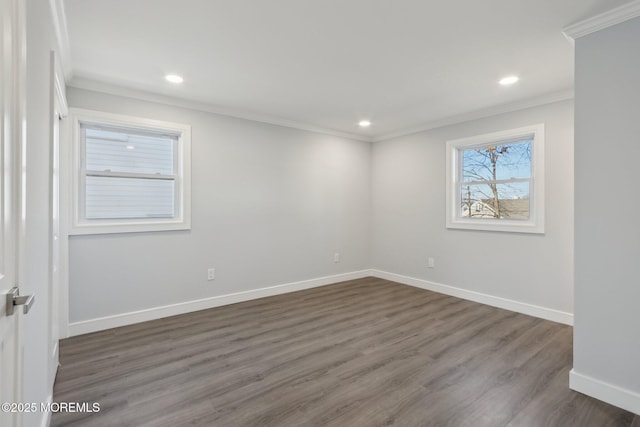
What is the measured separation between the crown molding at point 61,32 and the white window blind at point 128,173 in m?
0.70

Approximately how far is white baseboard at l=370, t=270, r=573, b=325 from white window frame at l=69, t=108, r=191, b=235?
3.32 meters

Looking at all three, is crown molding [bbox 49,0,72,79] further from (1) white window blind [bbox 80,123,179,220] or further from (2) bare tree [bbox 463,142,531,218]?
(2) bare tree [bbox 463,142,531,218]

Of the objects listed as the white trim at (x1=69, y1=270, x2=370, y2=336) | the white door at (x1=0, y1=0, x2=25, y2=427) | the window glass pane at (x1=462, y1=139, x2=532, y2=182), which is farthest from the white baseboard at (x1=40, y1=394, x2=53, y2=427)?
the window glass pane at (x1=462, y1=139, x2=532, y2=182)

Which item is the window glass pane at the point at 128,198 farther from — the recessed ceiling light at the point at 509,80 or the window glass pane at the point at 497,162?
the window glass pane at the point at 497,162

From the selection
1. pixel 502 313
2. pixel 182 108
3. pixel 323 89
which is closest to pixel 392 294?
pixel 502 313

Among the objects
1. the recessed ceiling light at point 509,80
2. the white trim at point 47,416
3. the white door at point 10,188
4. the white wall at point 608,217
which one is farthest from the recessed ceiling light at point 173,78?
the white wall at point 608,217

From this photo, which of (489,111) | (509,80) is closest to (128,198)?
(509,80)

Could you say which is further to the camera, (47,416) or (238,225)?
(238,225)

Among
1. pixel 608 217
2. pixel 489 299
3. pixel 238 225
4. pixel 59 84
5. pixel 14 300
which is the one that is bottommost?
pixel 489 299

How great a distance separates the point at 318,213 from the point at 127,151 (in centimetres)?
261

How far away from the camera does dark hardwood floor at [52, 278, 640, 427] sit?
184cm

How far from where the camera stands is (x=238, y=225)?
13.1 ft

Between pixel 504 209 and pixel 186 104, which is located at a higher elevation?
pixel 186 104

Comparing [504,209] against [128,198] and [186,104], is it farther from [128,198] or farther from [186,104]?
[128,198]
